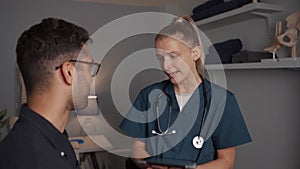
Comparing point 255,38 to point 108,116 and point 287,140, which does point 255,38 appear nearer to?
point 287,140

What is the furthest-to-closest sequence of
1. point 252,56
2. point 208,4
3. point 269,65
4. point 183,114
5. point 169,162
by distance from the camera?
point 208,4, point 252,56, point 269,65, point 183,114, point 169,162

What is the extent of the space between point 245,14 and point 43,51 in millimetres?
1133

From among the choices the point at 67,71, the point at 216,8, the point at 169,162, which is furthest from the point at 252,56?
the point at 67,71

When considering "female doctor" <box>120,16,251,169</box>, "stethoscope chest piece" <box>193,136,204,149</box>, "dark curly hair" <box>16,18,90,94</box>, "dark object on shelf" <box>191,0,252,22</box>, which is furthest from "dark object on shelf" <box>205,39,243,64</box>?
"dark curly hair" <box>16,18,90,94</box>

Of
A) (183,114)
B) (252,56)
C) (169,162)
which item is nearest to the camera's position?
(169,162)

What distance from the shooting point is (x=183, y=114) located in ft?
3.65

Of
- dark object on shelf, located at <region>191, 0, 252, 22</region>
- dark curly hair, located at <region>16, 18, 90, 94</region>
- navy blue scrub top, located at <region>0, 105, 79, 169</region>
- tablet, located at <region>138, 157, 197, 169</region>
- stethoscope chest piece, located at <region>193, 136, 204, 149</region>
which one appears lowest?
tablet, located at <region>138, 157, 197, 169</region>

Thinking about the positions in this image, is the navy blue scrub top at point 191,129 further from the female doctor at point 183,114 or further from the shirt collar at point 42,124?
the shirt collar at point 42,124

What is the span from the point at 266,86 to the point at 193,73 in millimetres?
637

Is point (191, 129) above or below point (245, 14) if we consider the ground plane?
below

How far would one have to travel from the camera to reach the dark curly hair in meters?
0.72

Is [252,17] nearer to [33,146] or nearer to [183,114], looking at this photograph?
[183,114]

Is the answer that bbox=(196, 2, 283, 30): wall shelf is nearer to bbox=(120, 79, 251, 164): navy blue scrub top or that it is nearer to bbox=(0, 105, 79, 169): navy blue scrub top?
bbox=(120, 79, 251, 164): navy blue scrub top

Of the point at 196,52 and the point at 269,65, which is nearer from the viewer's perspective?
the point at 196,52
